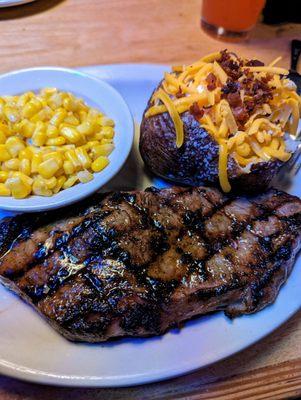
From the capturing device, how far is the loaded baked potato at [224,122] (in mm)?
1589

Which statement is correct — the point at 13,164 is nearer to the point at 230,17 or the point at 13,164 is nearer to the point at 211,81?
the point at 211,81

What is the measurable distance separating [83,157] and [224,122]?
0.54m

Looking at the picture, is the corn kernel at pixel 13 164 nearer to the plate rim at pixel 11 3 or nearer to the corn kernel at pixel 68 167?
the corn kernel at pixel 68 167

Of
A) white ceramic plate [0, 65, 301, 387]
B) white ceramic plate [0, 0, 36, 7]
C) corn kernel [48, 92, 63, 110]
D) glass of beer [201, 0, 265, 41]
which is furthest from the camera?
white ceramic plate [0, 0, 36, 7]

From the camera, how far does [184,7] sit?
283 cm

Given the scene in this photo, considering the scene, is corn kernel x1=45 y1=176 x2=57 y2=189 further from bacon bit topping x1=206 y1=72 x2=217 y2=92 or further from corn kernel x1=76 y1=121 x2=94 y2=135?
bacon bit topping x1=206 y1=72 x2=217 y2=92

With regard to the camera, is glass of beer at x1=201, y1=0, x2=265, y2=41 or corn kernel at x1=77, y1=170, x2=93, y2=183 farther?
glass of beer at x1=201, y1=0, x2=265, y2=41

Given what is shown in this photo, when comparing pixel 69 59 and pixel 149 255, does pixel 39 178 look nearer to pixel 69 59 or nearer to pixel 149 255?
pixel 149 255

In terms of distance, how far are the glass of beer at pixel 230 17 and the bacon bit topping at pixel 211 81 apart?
1.01 meters

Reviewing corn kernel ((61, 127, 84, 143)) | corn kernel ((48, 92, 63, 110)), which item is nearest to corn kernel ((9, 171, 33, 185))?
corn kernel ((61, 127, 84, 143))

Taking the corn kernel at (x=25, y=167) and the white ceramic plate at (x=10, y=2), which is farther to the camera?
the white ceramic plate at (x=10, y=2)

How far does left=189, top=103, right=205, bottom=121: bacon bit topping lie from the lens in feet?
5.26

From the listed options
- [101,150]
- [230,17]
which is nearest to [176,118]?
[101,150]

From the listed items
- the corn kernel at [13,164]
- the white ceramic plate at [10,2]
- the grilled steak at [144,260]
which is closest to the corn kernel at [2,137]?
the corn kernel at [13,164]
